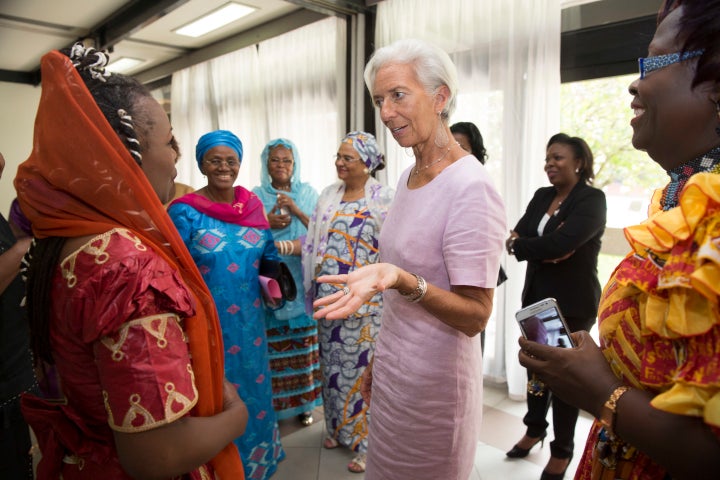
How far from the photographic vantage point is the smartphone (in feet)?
2.78

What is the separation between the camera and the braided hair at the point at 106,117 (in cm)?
79

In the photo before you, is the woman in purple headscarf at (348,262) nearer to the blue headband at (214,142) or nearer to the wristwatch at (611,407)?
the blue headband at (214,142)

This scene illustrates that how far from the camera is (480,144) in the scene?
2467 mm

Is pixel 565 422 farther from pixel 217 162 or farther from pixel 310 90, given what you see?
pixel 310 90

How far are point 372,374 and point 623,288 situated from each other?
792 mm

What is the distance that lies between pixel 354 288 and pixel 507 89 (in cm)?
247

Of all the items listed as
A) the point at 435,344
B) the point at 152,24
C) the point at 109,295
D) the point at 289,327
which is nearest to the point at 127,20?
the point at 152,24

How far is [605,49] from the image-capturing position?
8.46 ft

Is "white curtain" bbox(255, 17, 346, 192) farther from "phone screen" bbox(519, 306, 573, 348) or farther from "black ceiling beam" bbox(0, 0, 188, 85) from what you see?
"phone screen" bbox(519, 306, 573, 348)

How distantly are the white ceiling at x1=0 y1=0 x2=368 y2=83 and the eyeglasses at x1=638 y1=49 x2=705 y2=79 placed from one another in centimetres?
222

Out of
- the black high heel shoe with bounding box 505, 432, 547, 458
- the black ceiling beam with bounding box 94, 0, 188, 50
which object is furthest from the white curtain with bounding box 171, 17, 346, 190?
the black high heel shoe with bounding box 505, 432, 547, 458

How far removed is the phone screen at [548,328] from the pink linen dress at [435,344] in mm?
183

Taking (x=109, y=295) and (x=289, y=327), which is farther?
(x=289, y=327)

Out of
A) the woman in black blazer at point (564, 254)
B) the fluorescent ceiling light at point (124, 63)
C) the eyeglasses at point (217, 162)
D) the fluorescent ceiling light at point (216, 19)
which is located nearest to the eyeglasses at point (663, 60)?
the woman in black blazer at point (564, 254)
